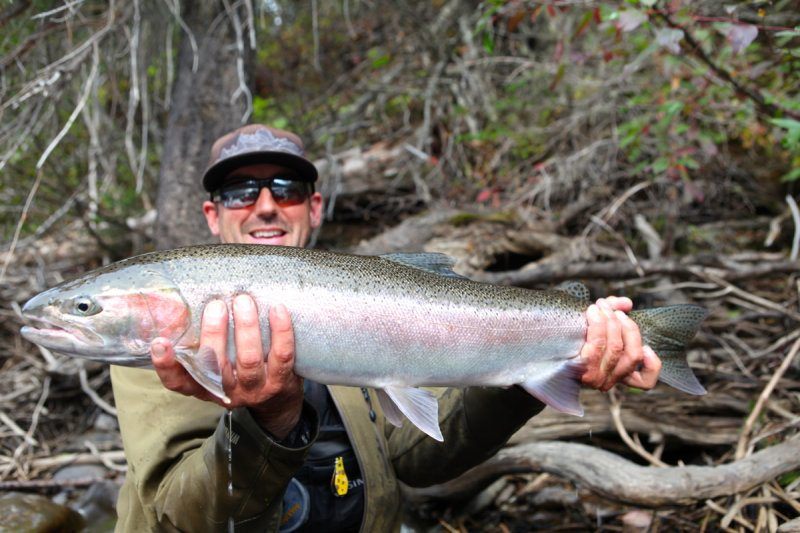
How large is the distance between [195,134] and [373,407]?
294cm

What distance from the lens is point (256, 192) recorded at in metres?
2.80

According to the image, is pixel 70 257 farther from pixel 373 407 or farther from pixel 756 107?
pixel 756 107

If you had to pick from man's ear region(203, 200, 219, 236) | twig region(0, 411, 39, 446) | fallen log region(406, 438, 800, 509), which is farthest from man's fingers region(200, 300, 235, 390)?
twig region(0, 411, 39, 446)

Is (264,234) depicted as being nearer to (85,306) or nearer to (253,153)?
(253,153)

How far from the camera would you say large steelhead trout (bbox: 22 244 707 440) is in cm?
176

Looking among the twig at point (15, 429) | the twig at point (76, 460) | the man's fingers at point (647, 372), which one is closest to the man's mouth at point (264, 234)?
the man's fingers at point (647, 372)

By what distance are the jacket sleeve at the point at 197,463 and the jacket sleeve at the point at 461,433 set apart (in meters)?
0.78

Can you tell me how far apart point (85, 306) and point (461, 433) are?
1630 mm

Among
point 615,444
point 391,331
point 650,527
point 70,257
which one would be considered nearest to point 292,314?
point 391,331

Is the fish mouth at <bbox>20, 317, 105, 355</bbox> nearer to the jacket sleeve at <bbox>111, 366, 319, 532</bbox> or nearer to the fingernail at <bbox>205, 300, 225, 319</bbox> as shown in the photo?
the fingernail at <bbox>205, 300, 225, 319</bbox>

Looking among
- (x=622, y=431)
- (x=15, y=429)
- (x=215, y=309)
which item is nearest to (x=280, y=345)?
(x=215, y=309)

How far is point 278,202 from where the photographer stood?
9.25 ft

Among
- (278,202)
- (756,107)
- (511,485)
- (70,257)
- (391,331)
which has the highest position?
(756,107)

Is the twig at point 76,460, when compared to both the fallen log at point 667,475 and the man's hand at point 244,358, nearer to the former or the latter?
the man's hand at point 244,358
